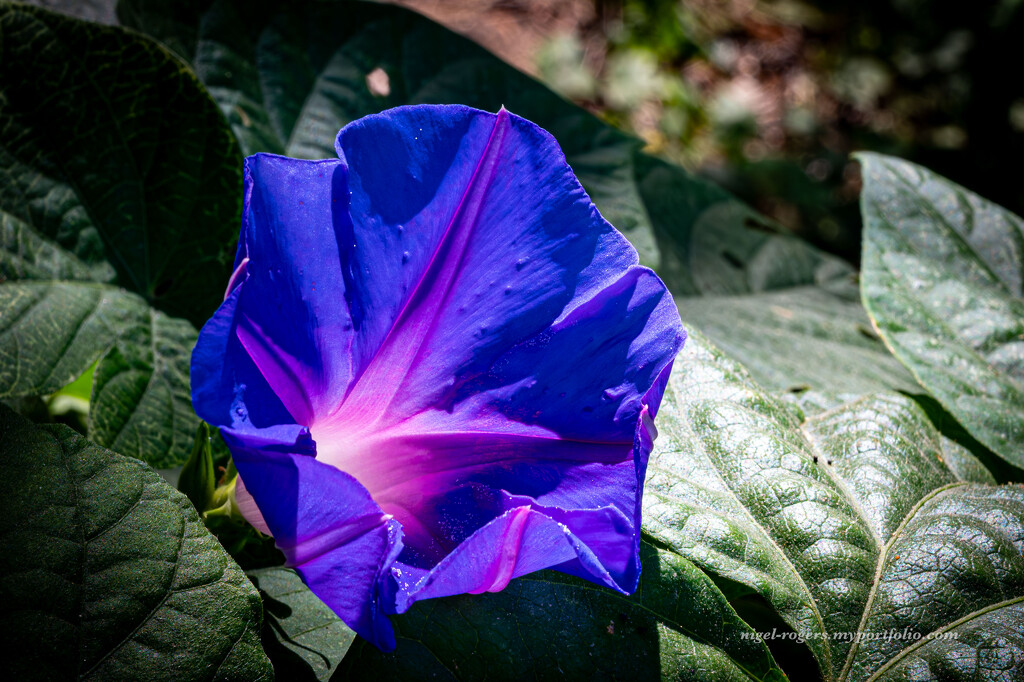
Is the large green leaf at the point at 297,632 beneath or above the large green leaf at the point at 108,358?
beneath

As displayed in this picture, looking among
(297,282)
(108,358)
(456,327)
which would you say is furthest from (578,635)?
(108,358)

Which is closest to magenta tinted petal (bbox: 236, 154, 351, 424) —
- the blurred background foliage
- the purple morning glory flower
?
the purple morning glory flower

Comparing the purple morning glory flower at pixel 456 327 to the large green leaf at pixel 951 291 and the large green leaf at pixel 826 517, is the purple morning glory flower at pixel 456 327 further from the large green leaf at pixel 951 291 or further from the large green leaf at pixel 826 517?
the large green leaf at pixel 951 291

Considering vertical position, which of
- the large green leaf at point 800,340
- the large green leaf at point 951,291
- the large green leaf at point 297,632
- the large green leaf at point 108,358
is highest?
the large green leaf at point 951,291

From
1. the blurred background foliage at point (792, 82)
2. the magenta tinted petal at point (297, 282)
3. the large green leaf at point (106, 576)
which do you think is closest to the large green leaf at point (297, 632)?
the large green leaf at point (106, 576)

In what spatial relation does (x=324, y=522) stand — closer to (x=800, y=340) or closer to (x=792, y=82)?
(x=800, y=340)

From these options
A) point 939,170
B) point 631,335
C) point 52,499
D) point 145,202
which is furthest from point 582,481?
point 939,170
